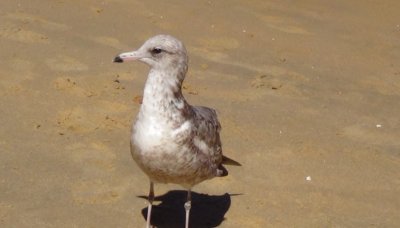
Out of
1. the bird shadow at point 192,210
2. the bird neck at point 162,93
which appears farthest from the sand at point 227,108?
the bird neck at point 162,93

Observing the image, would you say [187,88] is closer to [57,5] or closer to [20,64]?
[20,64]

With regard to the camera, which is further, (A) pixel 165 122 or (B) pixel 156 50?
(B) pixel 156 50

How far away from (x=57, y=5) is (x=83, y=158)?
14.8ft

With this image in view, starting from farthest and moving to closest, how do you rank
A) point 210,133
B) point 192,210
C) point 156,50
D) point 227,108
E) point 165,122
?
point 227,108 < point 192,210 < point 210,133 < point 156,50 < point 165,122

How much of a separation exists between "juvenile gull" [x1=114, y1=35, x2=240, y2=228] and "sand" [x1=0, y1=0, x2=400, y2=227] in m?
1.03

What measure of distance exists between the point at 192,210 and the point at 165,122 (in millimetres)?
1546

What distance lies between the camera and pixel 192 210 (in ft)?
20.6

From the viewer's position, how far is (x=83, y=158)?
677 centimetres

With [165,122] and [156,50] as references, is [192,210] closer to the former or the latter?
[165,122]

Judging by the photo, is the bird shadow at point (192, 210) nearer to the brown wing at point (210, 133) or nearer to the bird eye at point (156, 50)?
the brown wing at point (210, 133)

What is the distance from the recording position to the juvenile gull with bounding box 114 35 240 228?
496 cm

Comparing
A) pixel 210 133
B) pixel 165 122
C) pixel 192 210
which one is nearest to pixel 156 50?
pixel 165 122

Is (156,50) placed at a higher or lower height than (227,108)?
higher

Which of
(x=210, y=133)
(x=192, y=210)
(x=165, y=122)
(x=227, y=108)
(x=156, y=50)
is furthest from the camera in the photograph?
(x=227, y=108)
